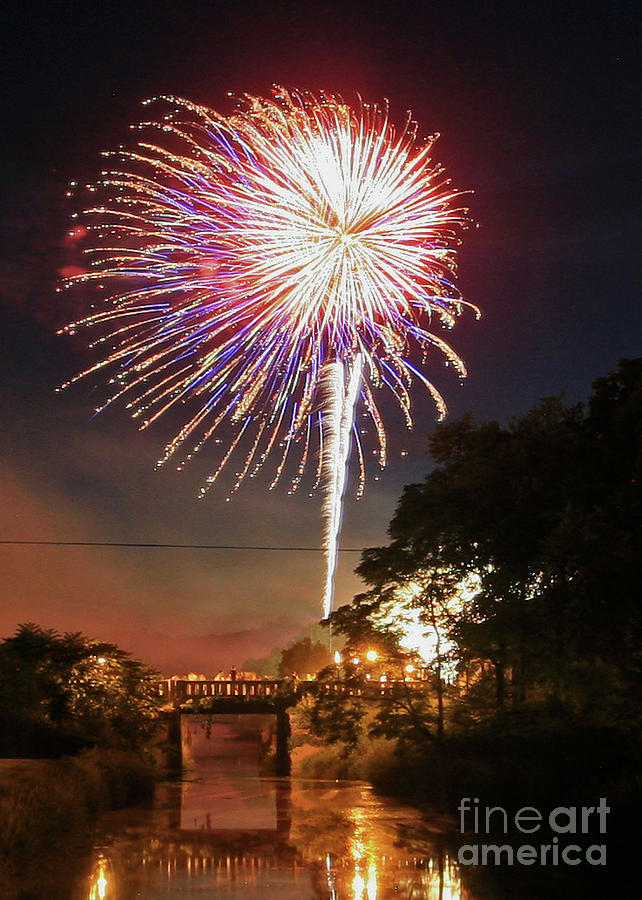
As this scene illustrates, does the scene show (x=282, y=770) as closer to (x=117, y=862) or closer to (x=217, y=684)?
(x=217, y=684)

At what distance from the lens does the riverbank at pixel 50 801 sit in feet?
53.7

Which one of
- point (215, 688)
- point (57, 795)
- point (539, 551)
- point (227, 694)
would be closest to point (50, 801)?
point (57, 795)

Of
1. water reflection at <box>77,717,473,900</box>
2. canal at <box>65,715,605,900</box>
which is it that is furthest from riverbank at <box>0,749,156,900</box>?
water reflection at <box>77,717,473,900</box>

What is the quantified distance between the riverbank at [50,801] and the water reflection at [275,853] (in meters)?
0.84

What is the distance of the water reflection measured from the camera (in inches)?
625

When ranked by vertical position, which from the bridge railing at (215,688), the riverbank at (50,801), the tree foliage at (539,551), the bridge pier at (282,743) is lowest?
the bridge pier at (282,743)

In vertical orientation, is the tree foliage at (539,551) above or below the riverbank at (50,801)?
above

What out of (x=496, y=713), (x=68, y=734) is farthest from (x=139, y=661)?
(x=496, y=713)

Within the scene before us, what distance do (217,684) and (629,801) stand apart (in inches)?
1674

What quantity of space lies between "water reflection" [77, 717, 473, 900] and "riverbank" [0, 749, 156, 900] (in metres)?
0.84

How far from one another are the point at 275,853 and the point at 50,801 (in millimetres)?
4960

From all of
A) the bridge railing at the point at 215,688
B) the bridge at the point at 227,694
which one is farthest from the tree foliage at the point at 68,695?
the bridge railing at the point at 215,688

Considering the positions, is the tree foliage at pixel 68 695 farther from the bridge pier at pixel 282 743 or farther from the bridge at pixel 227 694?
the bridge pier at pixel 282 743

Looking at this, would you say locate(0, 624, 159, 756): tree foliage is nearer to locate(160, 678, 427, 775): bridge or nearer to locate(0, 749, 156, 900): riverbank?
locate(0, 749, 156, 900): riverbank
